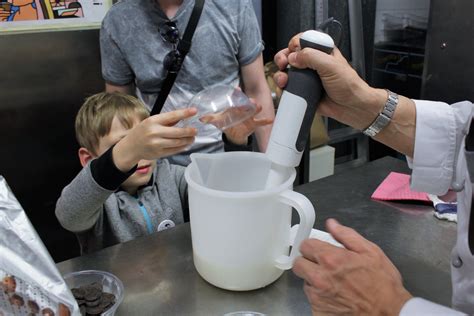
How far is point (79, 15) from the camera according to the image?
1667 millimetres

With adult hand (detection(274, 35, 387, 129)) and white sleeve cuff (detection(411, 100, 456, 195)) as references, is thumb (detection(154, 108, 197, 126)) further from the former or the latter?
white sleeve cuff (detection(411, 100, 456, 195))

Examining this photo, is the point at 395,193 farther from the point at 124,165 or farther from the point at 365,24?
the point at 365,24

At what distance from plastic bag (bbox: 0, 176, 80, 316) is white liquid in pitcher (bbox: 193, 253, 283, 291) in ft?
0.74

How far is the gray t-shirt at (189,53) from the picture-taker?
1.27 meters

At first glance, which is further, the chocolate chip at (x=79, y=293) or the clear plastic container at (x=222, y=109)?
the clear plastic container at (x=222, y=109)

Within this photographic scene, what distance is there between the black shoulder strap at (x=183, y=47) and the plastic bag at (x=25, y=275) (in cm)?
77

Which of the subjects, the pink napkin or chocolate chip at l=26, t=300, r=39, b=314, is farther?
the pink napkin

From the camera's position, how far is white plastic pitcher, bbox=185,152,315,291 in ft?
2.07

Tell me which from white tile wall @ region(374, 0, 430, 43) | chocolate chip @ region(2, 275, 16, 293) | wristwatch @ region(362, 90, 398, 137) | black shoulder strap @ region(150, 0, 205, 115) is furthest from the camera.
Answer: white tile wall @ region(374, 0, 430, 43)

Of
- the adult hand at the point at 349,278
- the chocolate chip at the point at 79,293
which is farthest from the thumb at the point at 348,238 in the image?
the chocolate chip at the point at 79,293

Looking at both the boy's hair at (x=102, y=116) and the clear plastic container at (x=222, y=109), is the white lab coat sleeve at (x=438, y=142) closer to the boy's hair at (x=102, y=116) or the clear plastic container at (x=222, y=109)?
the clear plastic container at (x=222, y=109)

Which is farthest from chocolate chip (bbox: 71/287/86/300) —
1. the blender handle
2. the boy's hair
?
the boy's hair

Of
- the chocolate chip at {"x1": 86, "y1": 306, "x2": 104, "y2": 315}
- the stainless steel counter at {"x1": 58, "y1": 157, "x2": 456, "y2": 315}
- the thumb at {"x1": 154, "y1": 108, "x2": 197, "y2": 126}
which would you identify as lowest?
the stainless steel counter at {"x1": 58, "y1": 157, "x2": 456, "y2": 315}

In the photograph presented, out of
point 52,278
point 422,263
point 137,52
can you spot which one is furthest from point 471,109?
point 137,52
